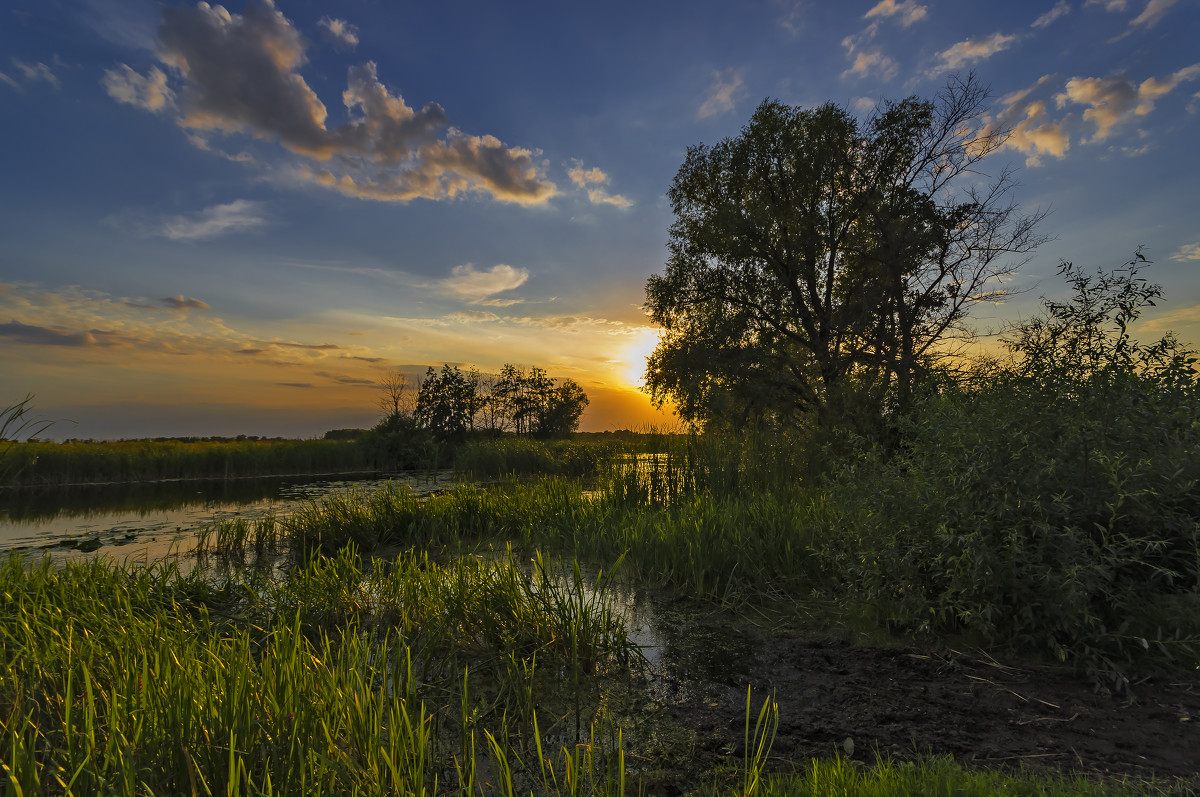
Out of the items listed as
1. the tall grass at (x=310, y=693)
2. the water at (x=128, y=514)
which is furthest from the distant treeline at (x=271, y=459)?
the tall grass at (x=310, y=693)

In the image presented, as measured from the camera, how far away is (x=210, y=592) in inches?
179

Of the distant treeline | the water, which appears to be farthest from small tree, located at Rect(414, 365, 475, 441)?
the water

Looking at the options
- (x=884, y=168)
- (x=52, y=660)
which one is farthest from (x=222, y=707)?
(x=884, y=168)

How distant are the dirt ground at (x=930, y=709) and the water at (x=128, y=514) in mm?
6285

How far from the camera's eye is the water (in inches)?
311

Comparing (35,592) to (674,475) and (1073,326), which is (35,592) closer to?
(674,475)

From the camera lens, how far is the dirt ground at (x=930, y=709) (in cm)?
218

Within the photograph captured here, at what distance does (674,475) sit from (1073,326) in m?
5.49

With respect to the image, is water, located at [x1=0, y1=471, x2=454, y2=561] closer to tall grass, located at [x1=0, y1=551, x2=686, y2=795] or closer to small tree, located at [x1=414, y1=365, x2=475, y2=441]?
tall grass, located at [x1=0, y1=551, x2=686, y2=795]

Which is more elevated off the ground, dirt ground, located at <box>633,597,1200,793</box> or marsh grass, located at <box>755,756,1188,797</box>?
marsh grass, located at <box>755,756,1188,797</box>

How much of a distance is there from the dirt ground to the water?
6285 millimetres

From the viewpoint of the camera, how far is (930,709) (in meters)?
2.60

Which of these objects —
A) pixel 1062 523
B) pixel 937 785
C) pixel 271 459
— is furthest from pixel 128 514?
pixel 1062 523

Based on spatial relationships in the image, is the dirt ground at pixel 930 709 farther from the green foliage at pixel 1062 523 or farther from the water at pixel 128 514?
the water at pixel 128 514
